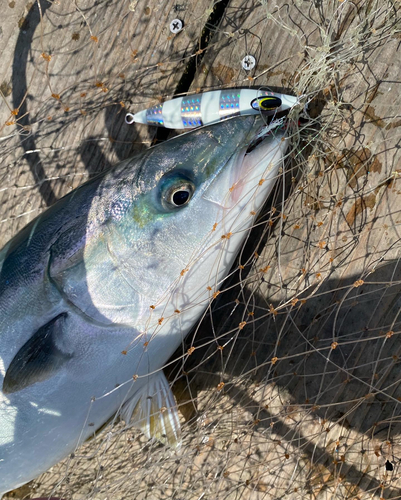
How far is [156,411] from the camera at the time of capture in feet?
7.11

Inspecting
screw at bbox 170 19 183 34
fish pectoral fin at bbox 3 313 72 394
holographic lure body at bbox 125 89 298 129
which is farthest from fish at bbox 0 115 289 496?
screw at bbox 170 19 183 34

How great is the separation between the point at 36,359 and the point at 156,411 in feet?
2.18

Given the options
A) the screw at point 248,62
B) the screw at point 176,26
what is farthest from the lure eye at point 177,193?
the screw at point 176,26

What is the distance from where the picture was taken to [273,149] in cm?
195

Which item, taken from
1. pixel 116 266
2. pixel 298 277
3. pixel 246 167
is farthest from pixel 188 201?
pixel 298 277

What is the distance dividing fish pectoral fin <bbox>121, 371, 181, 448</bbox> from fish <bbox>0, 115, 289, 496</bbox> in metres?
0.21

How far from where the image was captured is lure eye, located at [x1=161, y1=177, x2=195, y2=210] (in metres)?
1.87

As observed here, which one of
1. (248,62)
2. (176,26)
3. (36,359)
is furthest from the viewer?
(176,26)

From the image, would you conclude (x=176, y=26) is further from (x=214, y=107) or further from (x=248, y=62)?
(x=214, y=107)

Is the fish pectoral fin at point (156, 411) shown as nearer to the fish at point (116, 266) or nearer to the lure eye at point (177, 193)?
the fish at point (116, 266)

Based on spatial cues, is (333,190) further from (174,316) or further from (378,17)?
(174,316)

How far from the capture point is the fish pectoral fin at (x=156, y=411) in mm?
2166

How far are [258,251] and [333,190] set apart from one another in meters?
0.48

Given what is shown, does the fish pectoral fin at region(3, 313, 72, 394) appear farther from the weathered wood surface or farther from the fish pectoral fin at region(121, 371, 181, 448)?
the weathered wood surface
